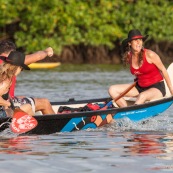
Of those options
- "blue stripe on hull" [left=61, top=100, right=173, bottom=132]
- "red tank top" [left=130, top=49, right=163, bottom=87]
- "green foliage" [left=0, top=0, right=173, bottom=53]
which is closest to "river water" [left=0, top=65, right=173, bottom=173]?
"blue stripe on hull" [left=61, top=100, right=173, bottom=132]

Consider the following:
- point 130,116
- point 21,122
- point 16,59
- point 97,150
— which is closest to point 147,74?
point 130,116

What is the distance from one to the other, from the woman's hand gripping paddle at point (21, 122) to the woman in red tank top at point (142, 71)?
2.70m

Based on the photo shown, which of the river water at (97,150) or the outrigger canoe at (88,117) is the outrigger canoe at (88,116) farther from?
the river water at (97,150)

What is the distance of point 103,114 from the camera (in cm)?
1506

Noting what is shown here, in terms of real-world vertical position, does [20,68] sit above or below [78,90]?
above

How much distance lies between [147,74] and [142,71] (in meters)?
0.14

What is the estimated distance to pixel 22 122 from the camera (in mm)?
13750

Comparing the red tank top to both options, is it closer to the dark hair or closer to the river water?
the river water

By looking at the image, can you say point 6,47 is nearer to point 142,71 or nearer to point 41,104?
point 41,104

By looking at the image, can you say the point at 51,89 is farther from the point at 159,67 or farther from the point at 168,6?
the point at 168,6

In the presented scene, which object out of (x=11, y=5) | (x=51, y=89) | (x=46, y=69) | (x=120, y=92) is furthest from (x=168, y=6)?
(x=120, y=92)

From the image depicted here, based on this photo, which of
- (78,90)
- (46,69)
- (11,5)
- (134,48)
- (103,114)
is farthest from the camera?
(11,5)

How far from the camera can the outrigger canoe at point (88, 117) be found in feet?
46.8

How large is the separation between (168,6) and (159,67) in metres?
29.9
